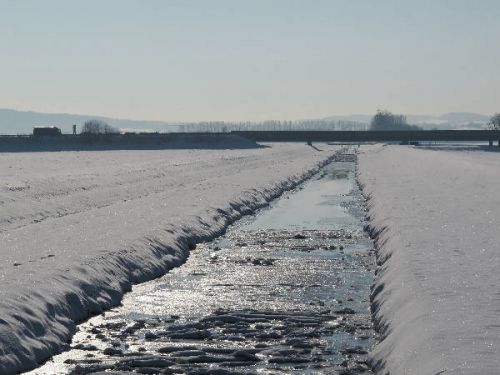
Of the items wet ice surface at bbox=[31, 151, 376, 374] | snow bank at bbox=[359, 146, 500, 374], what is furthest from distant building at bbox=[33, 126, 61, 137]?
wet ice surface at bbox=[31, 151, 376, 374]

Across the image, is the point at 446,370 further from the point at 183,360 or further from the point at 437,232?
the point at 437,232

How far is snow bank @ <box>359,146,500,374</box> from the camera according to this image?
12.0 m

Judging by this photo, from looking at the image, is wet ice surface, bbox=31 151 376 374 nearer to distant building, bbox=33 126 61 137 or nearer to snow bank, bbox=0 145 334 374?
snow bank, bbox=0 145 334 374

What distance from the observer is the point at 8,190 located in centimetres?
4044

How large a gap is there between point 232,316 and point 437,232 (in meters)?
10.1

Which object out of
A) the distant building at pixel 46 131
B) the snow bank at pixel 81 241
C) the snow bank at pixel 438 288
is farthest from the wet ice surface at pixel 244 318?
the distant building at pixel 46 131

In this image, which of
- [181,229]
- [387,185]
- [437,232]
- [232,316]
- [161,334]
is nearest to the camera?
[161,334]

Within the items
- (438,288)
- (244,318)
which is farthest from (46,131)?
(438,288)

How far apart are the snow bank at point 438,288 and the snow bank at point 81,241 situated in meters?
5.26

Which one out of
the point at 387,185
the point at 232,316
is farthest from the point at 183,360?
the point at 387,185

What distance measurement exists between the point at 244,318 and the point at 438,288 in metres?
3.49

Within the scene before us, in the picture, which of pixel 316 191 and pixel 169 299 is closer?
pixel 169 299

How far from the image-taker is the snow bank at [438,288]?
12.0 metres

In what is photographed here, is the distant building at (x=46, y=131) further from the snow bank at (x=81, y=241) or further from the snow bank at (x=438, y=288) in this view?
the snow bank at (x=438, y=288)
